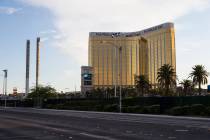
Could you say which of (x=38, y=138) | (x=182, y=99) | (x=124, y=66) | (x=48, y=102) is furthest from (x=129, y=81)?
(x=38, y=138)

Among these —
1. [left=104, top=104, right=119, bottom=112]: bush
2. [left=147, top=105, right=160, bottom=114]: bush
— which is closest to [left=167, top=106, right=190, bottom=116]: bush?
[left=147, top=105, right=160, bottom=114]: bush

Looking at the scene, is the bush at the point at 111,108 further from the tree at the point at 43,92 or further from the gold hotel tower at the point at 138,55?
the gold hotel tower at the point at 138,55

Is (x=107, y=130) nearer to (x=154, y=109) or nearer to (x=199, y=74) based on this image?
(x=154, y=109)

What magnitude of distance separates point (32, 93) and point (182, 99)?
76.8 metres

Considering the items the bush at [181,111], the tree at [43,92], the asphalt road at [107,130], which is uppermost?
the tree at [43,92]

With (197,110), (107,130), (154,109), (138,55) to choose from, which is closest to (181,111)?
(197,110)

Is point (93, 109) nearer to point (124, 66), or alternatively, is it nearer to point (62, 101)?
point (62, 101)

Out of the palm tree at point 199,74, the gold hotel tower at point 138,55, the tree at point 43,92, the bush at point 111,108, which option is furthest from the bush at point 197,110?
the gold hotel tower at point 138,55

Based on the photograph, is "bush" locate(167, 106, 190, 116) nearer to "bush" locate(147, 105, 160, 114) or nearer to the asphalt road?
"bush" locate(147, 105, 160, 114)

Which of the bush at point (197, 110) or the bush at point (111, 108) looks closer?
the bush at point (197, 110)

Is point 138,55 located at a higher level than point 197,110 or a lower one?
higher

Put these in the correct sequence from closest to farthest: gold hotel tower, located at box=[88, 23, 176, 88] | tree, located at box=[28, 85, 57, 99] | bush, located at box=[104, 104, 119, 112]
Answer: bush, located at box=[104, 104, 119, 112] < tree, located at box=[28, 85, 57, 99] < gold hotel tower, located at box=[88, 23, 176, 88]

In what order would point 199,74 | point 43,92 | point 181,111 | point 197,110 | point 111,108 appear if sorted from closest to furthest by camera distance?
point 197,110 < point 181,111 < point 111,108 < point 199,74 < point 43,92

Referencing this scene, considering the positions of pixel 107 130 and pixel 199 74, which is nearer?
pixel 107 130
